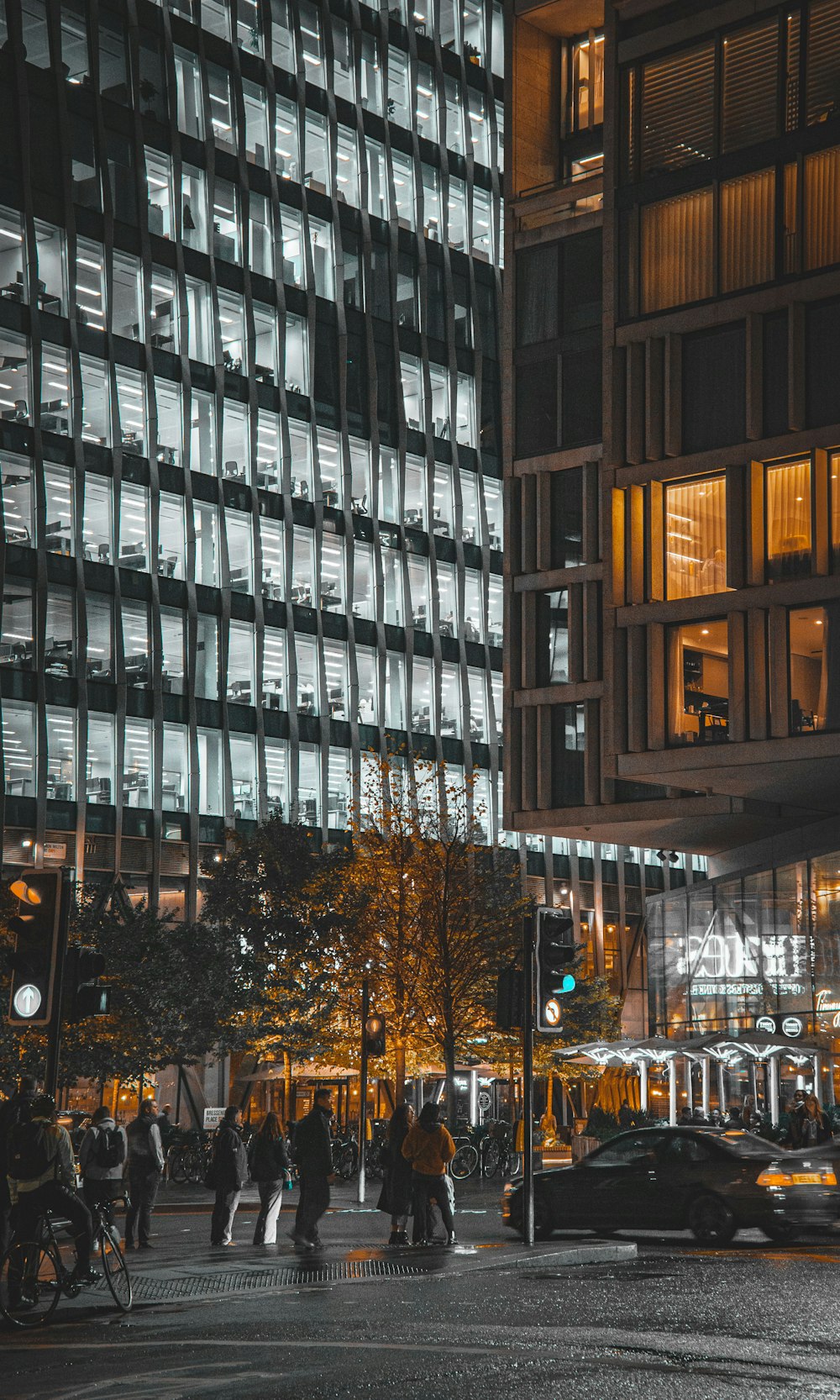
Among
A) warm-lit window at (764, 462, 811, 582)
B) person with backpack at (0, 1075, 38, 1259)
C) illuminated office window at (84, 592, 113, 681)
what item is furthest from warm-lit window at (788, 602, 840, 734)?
illuminated office window at (84, 592, 113, 681)

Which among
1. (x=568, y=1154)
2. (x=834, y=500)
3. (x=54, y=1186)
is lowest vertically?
(x=568, y=1154)

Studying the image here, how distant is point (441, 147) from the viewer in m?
66.1

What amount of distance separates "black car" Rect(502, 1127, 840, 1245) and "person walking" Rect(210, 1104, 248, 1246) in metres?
3.33

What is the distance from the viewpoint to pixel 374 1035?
89.1 feet

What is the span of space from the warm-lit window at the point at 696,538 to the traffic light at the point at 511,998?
16.2 metres

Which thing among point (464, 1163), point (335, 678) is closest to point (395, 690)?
point (335, 678)

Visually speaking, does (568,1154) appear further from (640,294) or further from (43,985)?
(43,985)

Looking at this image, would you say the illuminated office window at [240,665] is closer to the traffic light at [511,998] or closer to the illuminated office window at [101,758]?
the illuminated office window at [101,758]

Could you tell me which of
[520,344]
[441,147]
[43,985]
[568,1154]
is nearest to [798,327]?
[520,344]

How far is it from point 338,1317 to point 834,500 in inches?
863

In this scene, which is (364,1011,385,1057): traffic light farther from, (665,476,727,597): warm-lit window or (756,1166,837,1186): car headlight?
(665,476,727,597): warm-lit window

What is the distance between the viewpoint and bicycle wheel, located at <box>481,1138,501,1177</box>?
36.5 m

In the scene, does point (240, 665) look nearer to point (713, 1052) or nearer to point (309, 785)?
point (309, 785)

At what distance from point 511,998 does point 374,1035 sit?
9.84 m
